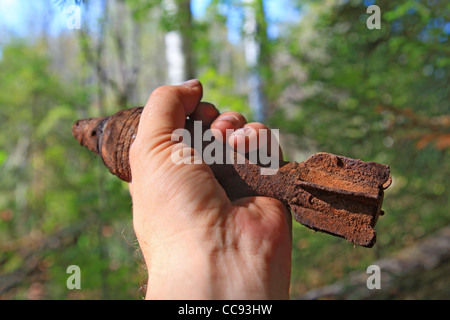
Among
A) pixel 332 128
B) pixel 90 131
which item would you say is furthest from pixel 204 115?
pixel 332 128

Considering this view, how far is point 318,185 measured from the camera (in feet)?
4.39

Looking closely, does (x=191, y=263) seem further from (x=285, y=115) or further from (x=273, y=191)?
(x=285, y=115)

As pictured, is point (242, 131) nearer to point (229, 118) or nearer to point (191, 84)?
point (229, 118)

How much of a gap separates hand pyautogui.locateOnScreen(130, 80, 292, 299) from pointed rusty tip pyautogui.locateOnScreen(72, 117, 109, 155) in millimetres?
319

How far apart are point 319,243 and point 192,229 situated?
12.1 ft

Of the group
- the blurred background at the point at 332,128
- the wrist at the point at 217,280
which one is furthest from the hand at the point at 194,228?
the blurred background at the point at 332,128

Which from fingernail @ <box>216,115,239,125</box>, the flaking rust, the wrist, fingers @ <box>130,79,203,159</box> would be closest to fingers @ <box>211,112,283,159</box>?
fingernail @ <box>216,115,239,125</box>

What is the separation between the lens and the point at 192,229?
1.30 m

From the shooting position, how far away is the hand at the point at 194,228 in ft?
3.87

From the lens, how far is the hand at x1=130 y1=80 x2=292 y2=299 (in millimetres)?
1180

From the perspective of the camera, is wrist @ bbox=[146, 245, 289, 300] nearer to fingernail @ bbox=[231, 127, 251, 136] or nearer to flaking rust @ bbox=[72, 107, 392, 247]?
flaking rust @ bbox=[72, 107, 392, 247]

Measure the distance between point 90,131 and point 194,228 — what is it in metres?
0.89

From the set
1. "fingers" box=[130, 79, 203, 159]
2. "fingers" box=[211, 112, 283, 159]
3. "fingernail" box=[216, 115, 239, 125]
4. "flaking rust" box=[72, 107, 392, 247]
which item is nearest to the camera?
"flaking rust" box=[72, 107, 392, 247]

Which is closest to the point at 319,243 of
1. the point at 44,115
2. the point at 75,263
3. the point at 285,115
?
the point at 285,115
